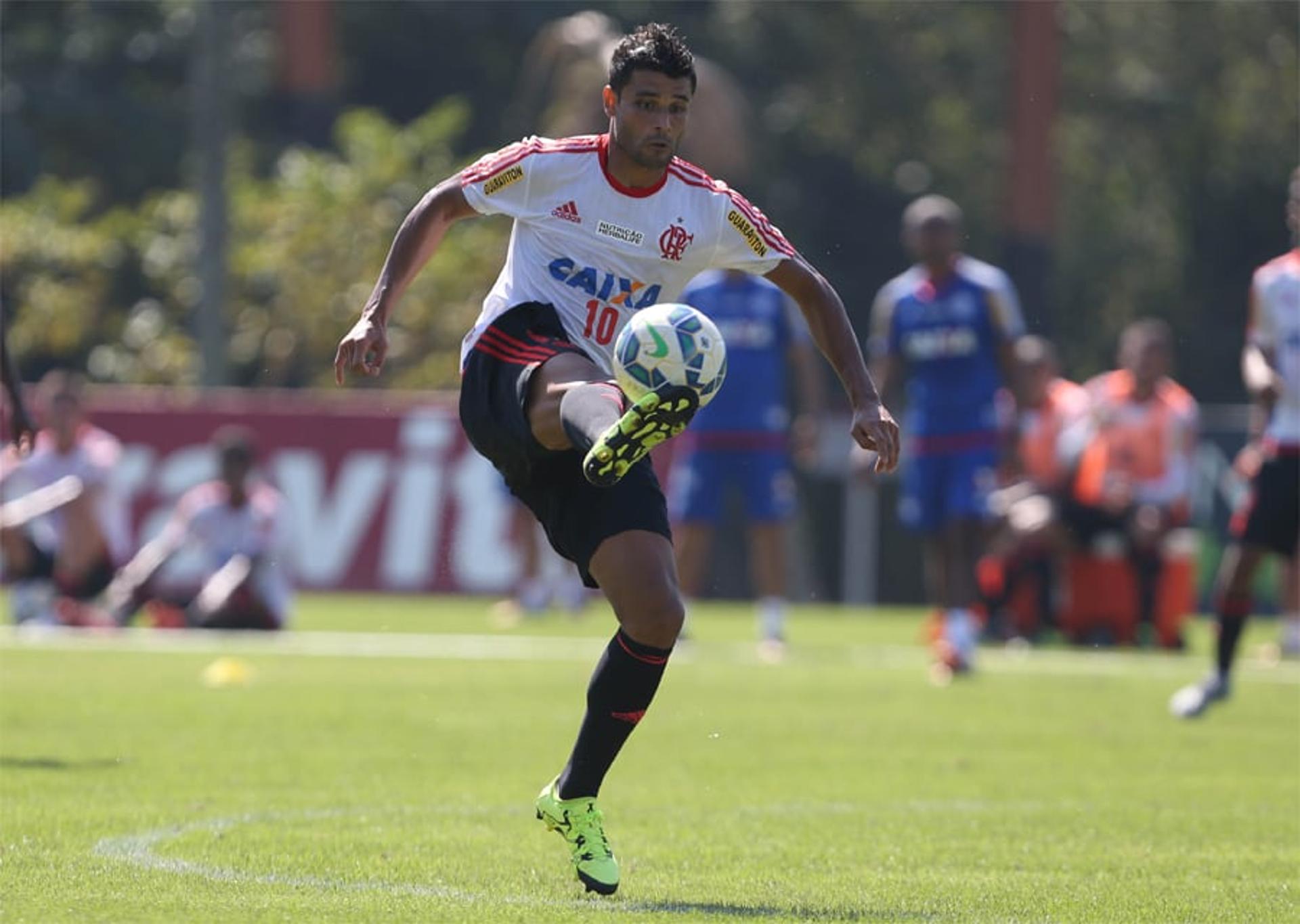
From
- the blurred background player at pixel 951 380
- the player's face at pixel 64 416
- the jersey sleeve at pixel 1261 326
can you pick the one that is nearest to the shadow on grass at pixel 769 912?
the jersey sleeve at pixel 1261 326

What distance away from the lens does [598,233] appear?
22.2 ft

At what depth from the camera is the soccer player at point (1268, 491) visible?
1144 cm

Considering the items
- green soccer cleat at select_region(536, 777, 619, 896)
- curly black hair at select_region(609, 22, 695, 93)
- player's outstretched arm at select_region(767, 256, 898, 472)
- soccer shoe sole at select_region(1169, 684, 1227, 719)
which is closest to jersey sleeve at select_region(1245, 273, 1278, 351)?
soccer shoe sole at select_region(1169, 684, 1227, 719)

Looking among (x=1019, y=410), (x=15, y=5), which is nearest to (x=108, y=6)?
(x=15, y=5)

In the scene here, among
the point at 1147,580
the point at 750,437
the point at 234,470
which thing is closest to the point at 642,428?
the point at 750,437

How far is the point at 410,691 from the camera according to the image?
12.4 metres

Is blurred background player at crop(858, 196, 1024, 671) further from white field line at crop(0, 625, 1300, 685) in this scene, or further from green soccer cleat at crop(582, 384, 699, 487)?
green soccer cleat at crop(582, 384, 699, 487)

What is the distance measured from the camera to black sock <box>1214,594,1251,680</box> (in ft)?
37.9

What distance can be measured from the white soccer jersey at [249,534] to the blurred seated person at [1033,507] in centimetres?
484

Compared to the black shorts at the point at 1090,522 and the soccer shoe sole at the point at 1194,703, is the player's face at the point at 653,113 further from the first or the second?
the black shorts at the point at 1090,522

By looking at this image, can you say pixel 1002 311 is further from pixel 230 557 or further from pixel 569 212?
pixel 569 212

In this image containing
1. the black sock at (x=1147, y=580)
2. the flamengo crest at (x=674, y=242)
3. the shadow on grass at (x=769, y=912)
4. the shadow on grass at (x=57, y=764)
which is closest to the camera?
the shadow on grass at (x=769, y=912)

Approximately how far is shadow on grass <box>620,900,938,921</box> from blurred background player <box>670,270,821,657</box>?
9.07 metres

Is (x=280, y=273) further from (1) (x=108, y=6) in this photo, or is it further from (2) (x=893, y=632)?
(2) (x=893, y=632)
